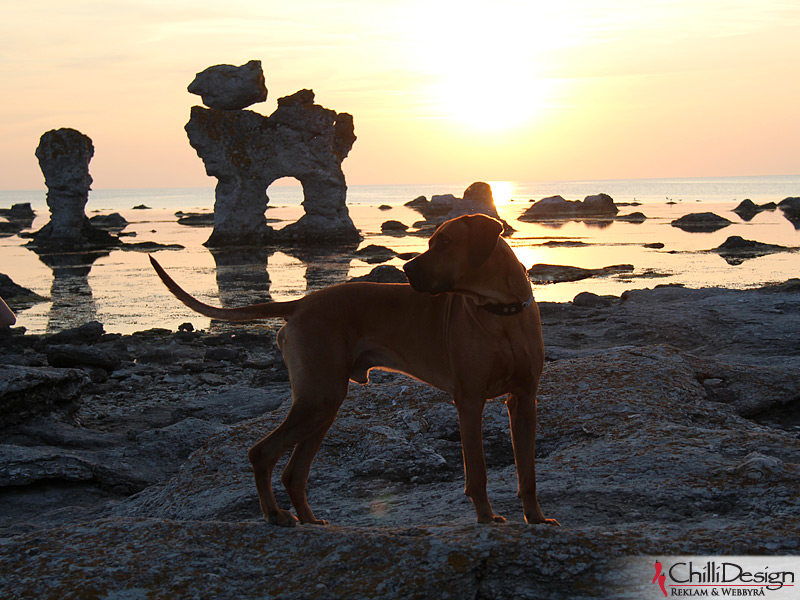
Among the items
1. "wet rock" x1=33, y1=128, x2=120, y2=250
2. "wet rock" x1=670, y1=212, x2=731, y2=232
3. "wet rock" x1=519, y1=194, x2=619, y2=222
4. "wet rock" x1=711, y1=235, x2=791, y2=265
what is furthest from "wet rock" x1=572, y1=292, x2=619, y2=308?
"wet rock" x1=519, y1=194, x2=619, y2=222

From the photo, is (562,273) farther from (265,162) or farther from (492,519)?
(265,162)

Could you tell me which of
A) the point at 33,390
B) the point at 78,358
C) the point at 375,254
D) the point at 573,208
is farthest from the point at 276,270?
the point at 573,208

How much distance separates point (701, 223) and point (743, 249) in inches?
Result: 948

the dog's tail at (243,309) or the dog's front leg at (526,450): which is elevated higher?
the dog's tail at (243,309)

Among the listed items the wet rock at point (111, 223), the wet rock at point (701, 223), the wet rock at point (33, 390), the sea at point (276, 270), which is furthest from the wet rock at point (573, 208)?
the wet rock at point (33, 390)

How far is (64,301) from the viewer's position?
24.8m

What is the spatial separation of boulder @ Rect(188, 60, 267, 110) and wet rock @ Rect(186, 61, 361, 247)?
0.75m

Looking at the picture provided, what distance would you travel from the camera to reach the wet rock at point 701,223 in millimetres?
53375

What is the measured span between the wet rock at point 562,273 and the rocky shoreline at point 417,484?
1541cm

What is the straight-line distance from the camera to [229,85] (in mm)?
50469

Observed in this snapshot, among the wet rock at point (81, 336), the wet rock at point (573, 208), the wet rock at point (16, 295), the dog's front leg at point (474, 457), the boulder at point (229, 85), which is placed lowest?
the wet rock at point (81, 336)

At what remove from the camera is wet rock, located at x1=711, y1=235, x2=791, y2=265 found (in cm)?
3341

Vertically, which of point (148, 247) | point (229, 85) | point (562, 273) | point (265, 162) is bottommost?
point (562, 273)

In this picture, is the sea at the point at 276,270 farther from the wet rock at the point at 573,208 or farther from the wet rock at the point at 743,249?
the wet rock at the point at 573,208
